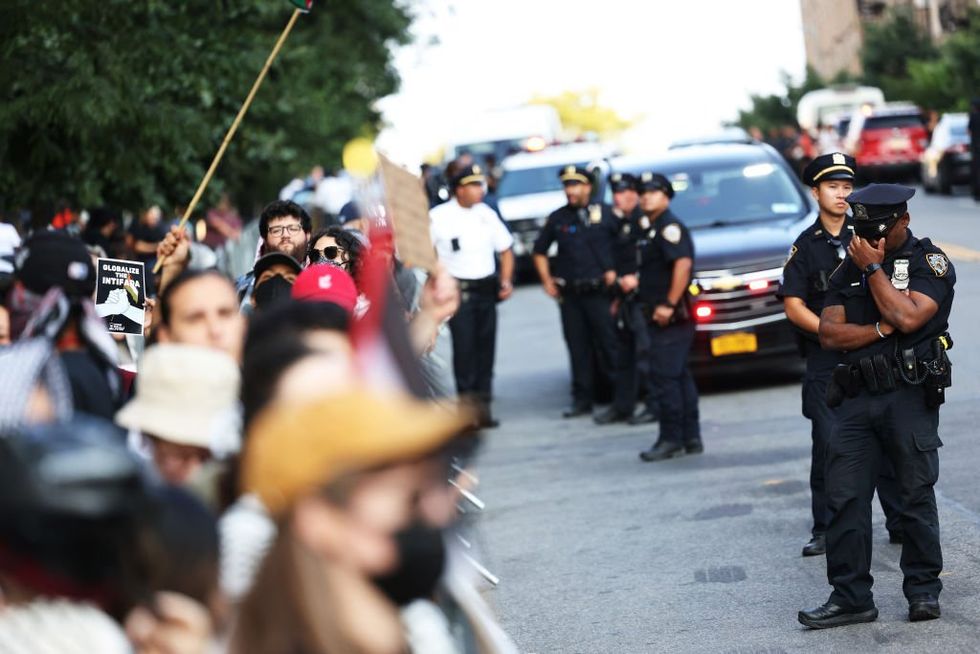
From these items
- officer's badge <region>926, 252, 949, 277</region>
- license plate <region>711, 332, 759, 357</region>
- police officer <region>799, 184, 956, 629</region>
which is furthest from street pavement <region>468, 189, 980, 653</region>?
officer's badge <region>926, 252, 949, 277</region>

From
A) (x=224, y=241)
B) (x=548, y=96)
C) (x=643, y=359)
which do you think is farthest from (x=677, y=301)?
(x=548, y=96)

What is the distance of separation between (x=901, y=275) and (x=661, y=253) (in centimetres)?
512

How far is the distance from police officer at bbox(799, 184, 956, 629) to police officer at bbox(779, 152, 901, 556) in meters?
1.15

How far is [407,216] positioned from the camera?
14.7 ft

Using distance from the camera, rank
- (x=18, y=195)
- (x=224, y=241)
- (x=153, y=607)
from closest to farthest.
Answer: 1. (x=153, y=607)
2. (x=18, y=195)
3. (x=224, y=241)

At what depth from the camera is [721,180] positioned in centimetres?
1627

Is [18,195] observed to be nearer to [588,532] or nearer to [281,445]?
[588,532]

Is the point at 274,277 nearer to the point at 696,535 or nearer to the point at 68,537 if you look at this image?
the point at 696,535

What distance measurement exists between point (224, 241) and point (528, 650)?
1499 centimetres

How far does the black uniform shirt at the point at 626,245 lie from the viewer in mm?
14080

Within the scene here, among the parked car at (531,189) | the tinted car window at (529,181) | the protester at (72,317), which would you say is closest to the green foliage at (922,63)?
the parked car at (531,189)

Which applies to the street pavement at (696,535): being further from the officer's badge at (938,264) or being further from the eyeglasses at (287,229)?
the eyeglasses at (287,229)

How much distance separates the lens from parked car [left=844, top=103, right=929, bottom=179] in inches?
1646

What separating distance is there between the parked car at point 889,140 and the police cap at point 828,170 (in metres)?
33.3
